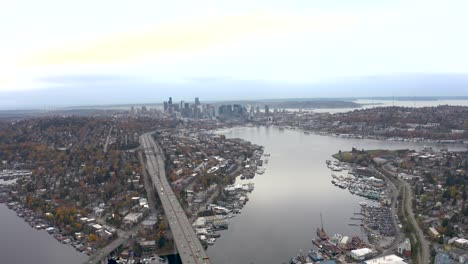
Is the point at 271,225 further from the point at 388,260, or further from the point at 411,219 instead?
the point at 411,219

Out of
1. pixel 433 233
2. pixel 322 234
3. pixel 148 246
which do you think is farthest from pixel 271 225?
pixel 433 233

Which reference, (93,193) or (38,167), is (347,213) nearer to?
(93,193)

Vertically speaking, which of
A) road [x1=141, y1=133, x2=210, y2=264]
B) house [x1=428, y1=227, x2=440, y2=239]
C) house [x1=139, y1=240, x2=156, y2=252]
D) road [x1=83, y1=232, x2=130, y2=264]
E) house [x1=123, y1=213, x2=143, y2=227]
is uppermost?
road [x1=141, y1=133, x2=210, y2=264]

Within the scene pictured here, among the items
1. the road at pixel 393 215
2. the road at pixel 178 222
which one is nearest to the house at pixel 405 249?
the road at pixel 393 215

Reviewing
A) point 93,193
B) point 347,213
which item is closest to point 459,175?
point 347,213

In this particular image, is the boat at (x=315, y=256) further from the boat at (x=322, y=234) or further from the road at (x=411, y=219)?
the road at (x=411, y=219)

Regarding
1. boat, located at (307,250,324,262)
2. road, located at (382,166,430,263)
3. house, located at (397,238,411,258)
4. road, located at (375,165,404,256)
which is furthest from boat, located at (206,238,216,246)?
road, located at (382,166,430,263)

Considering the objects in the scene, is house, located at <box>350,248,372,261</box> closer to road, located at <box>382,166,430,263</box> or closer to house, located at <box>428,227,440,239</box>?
road, located at <box>382,166,430,263</box>
